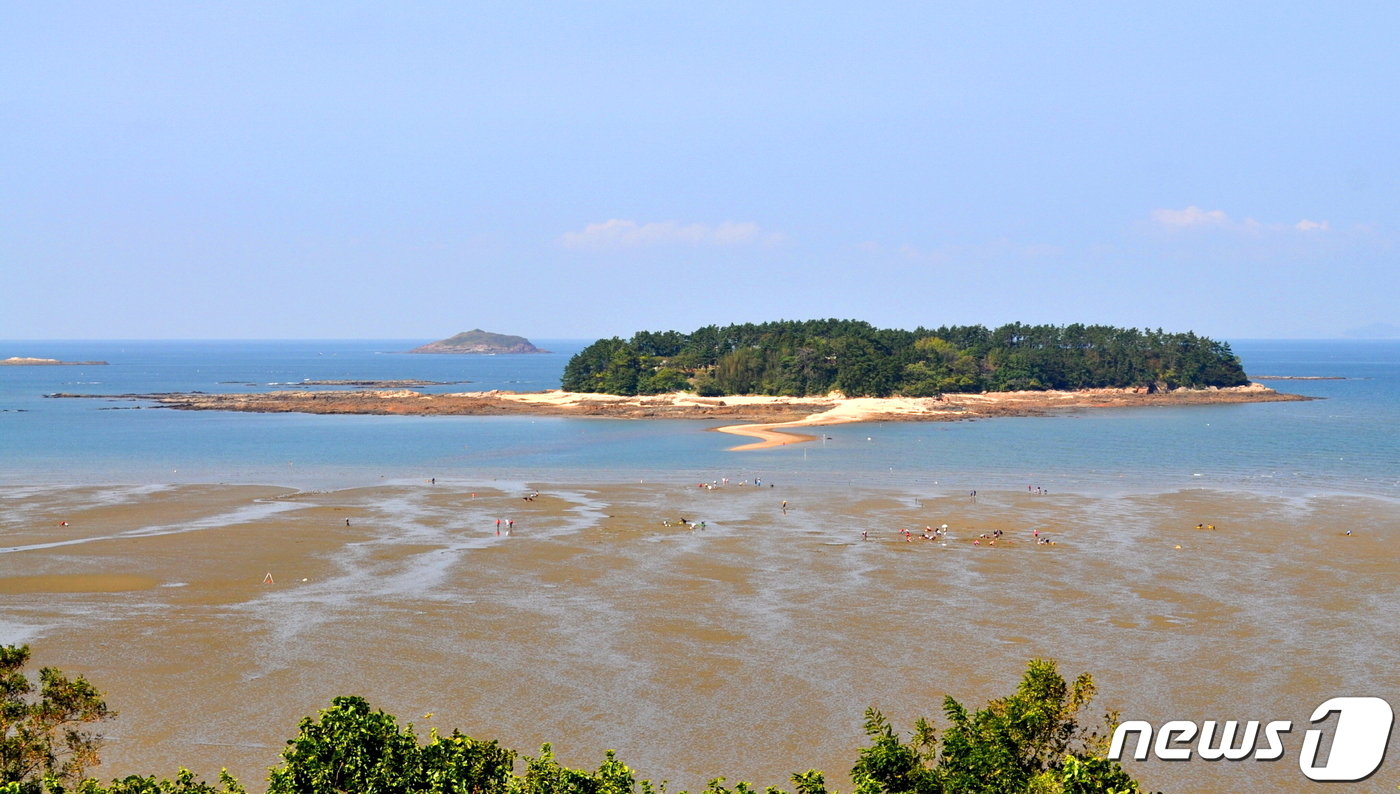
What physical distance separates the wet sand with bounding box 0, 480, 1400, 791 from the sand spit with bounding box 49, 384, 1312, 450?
6556 cm

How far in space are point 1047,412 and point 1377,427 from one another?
117 ft

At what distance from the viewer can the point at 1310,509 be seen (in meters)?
64.1

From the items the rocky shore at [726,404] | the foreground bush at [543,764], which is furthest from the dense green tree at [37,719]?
the rocky shore at [726,404]

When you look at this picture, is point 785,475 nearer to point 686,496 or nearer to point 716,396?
point 686,496

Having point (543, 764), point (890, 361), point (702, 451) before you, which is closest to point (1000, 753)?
point (543, 764)

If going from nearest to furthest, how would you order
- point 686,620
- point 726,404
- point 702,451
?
point 686,620, point 702,451, point 726,404

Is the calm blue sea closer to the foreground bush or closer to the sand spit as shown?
the sand spit

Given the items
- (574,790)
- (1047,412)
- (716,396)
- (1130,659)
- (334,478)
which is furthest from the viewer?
(716,396)

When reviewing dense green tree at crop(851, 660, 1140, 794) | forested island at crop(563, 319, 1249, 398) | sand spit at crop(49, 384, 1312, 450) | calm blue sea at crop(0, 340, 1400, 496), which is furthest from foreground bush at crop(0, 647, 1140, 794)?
forested island at crop(563, 319, 1249, 398)

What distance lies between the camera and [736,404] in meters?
147

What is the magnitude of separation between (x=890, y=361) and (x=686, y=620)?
118m

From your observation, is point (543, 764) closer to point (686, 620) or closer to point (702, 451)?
point (686, 620)

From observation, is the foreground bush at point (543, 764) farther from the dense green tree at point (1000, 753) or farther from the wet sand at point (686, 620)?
the wet sand at point (686, 620)

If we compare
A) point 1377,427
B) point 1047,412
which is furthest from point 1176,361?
point 1377,427
